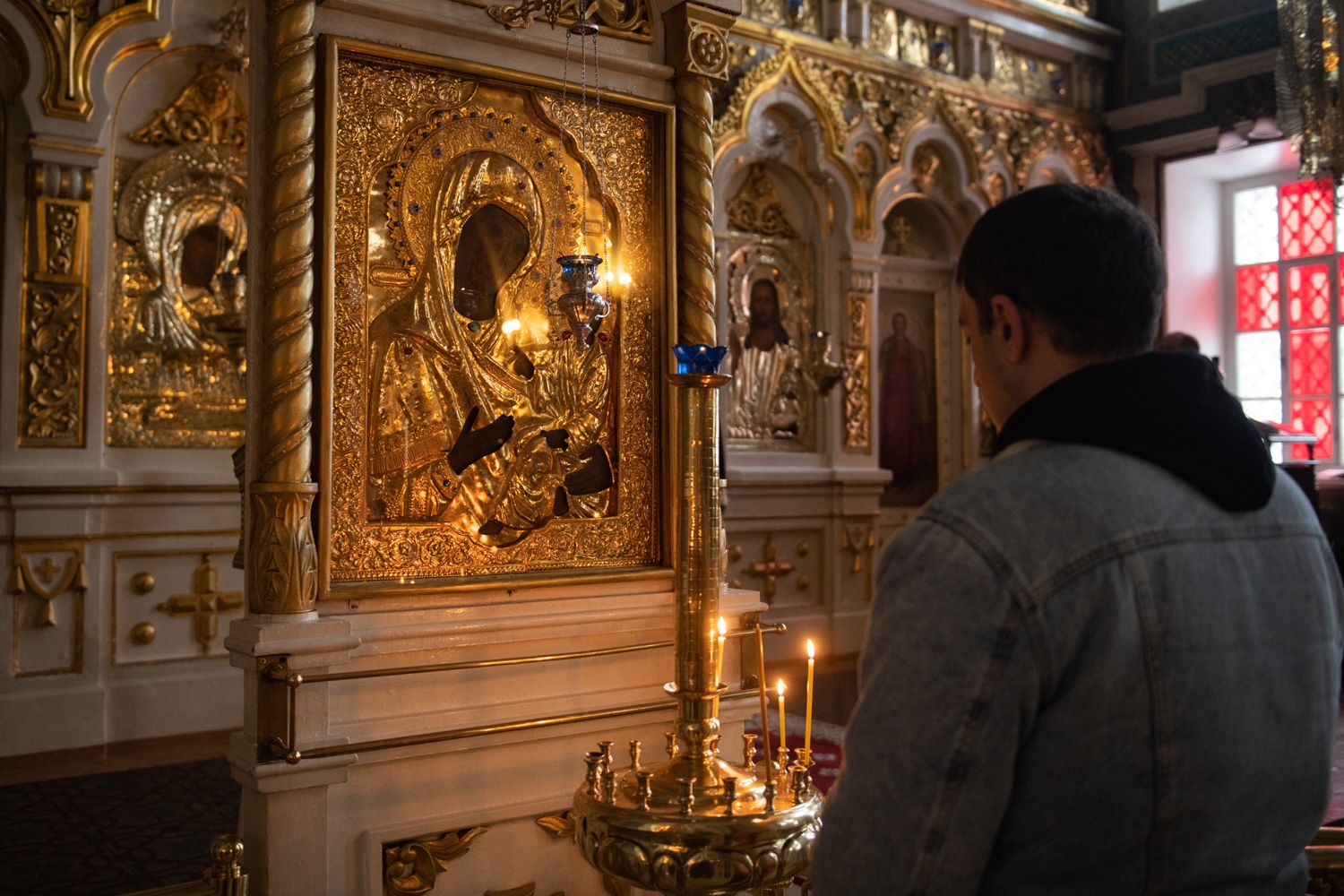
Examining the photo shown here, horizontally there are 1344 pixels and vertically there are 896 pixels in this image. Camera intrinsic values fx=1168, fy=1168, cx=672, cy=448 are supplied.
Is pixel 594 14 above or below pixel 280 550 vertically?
above

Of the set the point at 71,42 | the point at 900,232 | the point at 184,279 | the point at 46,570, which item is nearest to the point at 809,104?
the point at 900,232

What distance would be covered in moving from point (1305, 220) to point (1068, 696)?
1048 centimetres

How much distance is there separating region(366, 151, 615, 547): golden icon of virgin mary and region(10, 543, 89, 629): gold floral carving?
3587mm

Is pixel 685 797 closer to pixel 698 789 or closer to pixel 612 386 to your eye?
pixel 698 789

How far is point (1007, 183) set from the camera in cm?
916

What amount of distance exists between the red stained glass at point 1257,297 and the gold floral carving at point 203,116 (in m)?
8.36

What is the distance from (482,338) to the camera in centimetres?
305

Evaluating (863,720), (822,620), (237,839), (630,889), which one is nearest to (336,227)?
(237,839)

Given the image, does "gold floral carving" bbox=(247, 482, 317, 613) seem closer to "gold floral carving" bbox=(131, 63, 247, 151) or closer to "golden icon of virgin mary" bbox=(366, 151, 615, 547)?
"golden icon of virgin mary" bbox=(366, 151, 615, 547)

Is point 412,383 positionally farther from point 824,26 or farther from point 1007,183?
point 1007,183

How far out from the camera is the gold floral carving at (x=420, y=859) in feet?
9.02

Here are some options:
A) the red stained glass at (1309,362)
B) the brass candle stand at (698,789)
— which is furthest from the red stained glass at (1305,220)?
the brass candle stand at (698,789)

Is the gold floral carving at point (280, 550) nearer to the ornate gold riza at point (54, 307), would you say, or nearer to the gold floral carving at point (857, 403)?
the ornate gold riza at point (54, 307)

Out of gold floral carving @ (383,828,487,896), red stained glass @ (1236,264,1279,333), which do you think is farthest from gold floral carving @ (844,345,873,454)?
gold floral carving @ (383,828,487,896)
